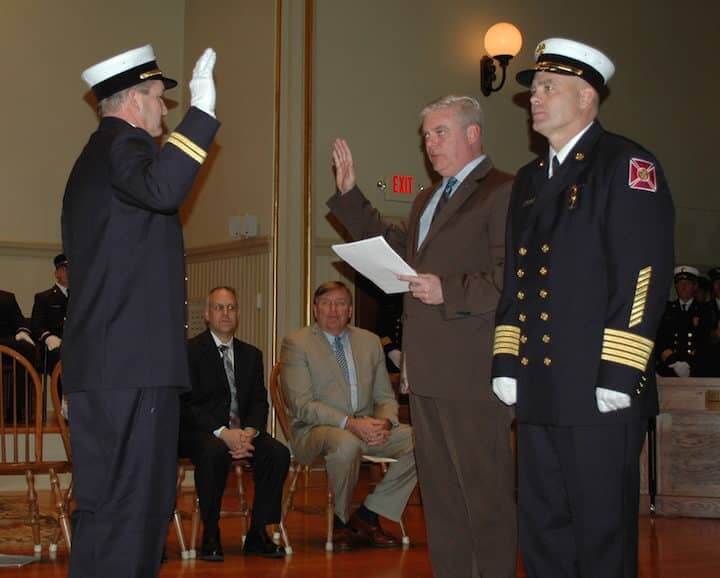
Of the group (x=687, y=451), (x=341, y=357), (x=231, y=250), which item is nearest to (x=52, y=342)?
(x=231, y=250)

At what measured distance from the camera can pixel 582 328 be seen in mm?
2664

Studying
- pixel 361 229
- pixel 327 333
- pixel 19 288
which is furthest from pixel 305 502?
pixel 19 288

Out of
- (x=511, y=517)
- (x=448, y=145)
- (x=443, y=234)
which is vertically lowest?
(x=511, y=517)

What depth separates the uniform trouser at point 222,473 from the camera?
4.75 metres

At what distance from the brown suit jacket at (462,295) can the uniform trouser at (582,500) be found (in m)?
0.58

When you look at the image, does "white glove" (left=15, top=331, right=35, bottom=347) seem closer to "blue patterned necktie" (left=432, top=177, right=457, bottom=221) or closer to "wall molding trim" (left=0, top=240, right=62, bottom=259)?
"wall molding trim" (left=0, top=240, right=62, bottom=259)

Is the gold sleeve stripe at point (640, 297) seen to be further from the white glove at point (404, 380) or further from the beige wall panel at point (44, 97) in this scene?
the beige wall panel at point (44, 97)

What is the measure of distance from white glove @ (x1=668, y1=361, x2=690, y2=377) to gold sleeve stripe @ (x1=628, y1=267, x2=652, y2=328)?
5.19 metres

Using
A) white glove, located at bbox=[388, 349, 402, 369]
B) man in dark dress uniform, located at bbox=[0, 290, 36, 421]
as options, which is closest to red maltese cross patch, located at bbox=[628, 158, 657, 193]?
white glove, located at bbox=[388, 349, 402, 369]

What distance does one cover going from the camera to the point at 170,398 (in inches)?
107

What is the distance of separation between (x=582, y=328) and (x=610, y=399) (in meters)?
0.20

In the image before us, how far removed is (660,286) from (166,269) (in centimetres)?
121

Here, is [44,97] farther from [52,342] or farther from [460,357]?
[460,357]

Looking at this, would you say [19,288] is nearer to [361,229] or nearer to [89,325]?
[361,229]
